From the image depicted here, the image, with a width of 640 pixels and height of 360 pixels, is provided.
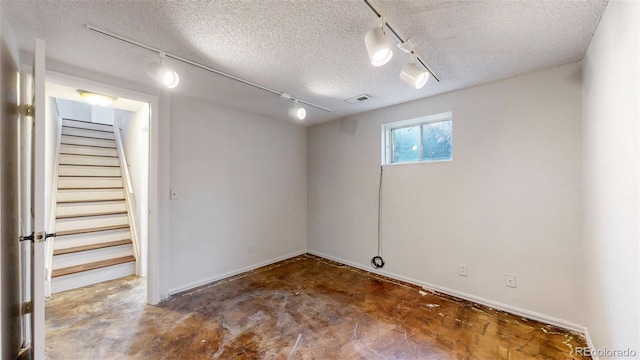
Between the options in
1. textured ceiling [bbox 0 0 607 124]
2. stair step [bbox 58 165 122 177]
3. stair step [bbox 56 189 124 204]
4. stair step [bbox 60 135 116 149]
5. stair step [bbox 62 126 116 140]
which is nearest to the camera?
textured ceiling [bbox 0 0 607 124]

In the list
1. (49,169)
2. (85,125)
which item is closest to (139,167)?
(49,169)

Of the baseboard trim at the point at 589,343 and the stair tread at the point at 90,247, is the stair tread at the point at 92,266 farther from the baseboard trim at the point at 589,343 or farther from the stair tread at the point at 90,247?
the baseboard trim at the point at 589,343

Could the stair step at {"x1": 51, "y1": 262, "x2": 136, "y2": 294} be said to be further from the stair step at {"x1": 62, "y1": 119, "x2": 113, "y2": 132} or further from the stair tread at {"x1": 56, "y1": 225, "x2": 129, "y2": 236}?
the stair step at {"x1": 62, "y1": 119, "x2": 113, "y2": 132}

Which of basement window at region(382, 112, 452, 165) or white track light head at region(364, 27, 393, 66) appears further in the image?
basement window at region(382, 112, 452, 165)

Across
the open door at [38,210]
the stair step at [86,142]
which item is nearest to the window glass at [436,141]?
the open door at [38,210]

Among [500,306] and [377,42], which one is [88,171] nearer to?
[377,42]

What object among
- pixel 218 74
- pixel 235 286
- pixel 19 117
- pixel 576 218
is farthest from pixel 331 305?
pixel 19 117

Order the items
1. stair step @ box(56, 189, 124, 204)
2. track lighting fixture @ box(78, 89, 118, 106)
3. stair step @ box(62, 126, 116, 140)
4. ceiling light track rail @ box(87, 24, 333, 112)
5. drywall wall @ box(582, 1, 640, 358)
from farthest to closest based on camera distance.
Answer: stair step @ box(62, 126, 116, 140) < stair step @ box(56, 189, 124, 204) < track lighting fixture @ box(78, 89, 118, 106) < ceiling light track rail @ box(87, 24, 333, 112) < drywall wall @ box(582, 1, 640, 358)

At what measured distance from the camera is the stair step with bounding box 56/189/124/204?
3.64 m

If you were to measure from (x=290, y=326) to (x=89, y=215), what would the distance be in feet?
11.0

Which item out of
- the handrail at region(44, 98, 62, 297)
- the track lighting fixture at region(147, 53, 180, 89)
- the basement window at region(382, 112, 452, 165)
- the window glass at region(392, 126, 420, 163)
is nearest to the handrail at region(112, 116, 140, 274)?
the handrail at region(44, 98, 62, 297)

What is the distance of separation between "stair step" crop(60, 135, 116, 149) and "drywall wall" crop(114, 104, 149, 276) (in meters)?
0.89

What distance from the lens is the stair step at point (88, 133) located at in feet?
15.1

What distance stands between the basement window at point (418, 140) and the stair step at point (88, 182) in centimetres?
438
